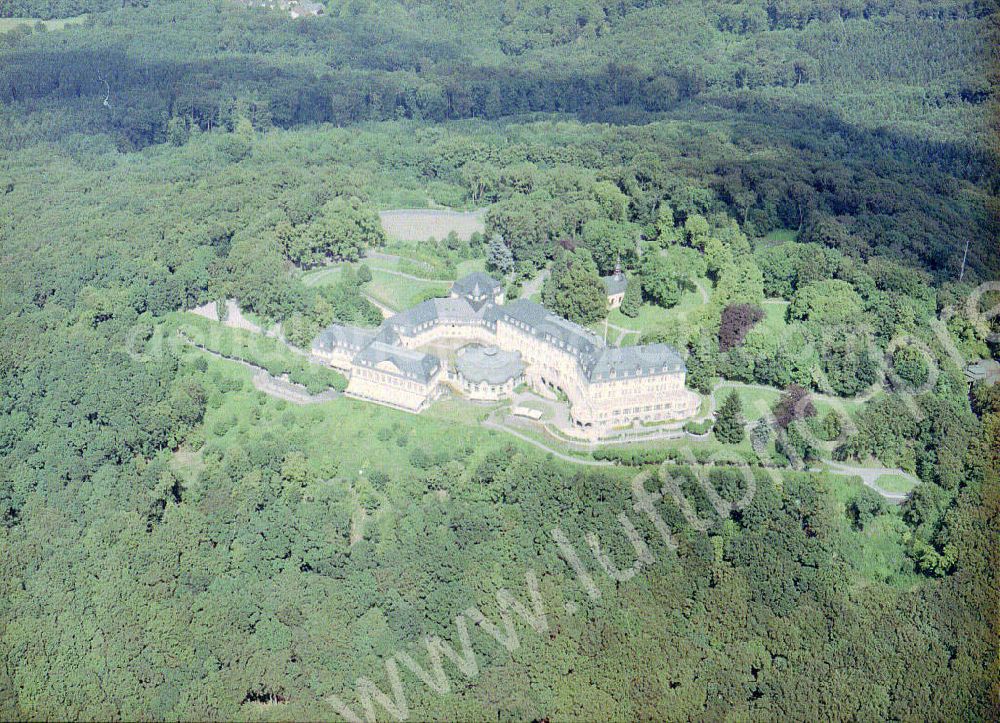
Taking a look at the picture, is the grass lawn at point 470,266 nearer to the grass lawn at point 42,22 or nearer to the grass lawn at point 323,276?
the grass lawn at point 323,276

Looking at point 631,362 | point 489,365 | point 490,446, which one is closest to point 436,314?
point 489,365

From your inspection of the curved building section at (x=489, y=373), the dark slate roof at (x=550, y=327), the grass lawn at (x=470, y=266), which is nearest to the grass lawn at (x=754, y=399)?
the dark slate roof at (x=550, y=327)

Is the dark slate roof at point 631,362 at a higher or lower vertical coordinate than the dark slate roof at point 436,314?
higher

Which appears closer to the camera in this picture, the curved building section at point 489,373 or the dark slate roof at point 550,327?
the dark slate roof at point 550,327

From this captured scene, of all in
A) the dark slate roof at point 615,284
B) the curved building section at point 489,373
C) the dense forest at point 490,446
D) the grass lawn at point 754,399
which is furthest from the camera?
the dark slate roof at point 615,284

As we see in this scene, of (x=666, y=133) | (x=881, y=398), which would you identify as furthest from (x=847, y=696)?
(x=666, y=133)

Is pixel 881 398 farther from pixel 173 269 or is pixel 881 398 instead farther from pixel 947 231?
pixel 173 269

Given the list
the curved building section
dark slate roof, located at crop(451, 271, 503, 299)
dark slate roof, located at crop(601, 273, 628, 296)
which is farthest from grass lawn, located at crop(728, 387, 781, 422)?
dark slate roof, located at crop(451, 271, 503, 299)
